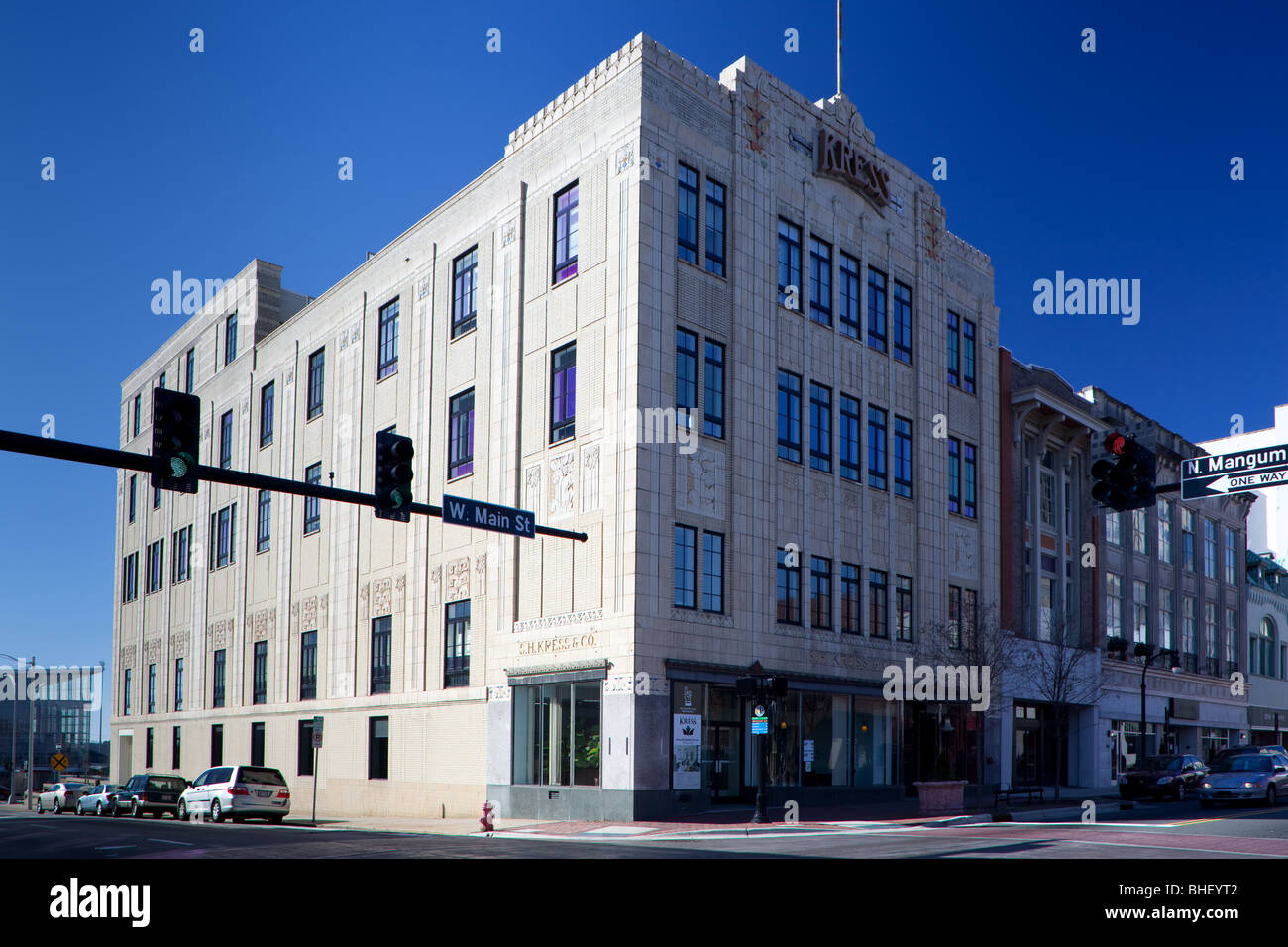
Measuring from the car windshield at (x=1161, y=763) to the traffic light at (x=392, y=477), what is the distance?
3133 centimetres

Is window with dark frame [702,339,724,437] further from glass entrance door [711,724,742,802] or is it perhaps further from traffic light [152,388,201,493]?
traffic light [152,388,201,493]

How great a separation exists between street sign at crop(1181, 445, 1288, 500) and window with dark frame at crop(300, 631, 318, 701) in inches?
1429

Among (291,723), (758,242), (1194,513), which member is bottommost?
(291,723)

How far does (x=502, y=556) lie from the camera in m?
35.6

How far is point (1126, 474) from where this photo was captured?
50.6 ft

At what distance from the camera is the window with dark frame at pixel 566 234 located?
114 feet

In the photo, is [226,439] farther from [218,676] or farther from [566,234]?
[566,234]

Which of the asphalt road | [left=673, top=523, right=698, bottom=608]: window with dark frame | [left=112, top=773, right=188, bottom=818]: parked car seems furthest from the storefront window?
[left=112, top=773, right=188, bottom=818]: parked car

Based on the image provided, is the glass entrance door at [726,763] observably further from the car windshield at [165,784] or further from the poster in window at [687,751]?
the car windshield at [165,784]

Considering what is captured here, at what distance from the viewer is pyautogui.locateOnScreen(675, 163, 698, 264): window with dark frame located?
33156 millimetres

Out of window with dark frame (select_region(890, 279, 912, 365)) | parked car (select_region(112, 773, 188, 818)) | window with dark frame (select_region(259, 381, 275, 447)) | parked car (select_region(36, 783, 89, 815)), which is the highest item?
window with dark frame (select_region(890, 279, 912, 365))
